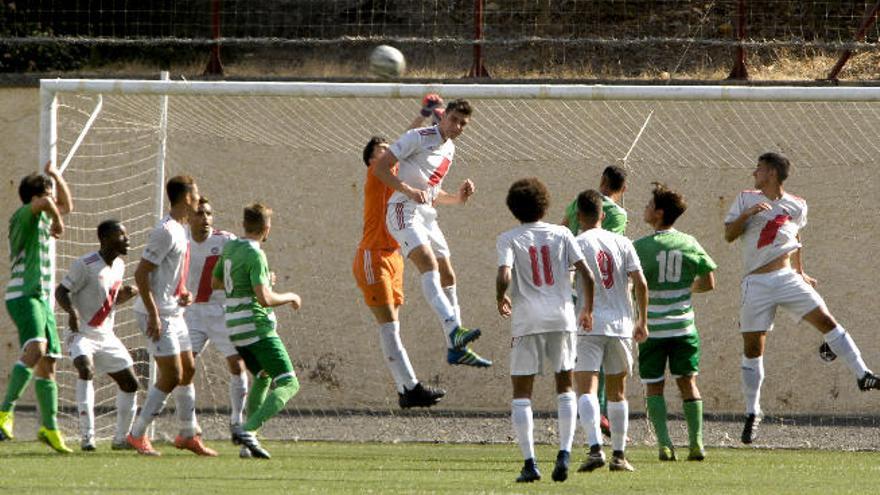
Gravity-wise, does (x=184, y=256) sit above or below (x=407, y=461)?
above

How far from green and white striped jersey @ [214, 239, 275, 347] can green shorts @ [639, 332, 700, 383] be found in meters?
2.62

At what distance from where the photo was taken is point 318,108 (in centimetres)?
1574

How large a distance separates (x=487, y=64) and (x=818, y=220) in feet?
14.9

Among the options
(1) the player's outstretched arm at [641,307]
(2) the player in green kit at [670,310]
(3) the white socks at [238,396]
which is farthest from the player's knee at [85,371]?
(1) the player's outstretched arm at [641,307]

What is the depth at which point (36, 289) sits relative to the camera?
11.3 metres

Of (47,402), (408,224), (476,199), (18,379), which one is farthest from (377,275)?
(476,199)

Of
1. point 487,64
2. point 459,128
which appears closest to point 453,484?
point 459,128

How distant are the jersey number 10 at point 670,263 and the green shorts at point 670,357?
0.42m

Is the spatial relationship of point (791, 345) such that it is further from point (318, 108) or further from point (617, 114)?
point (318, 108)

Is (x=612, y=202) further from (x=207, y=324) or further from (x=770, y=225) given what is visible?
(x=207, y=324)

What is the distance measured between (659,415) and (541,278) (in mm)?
2160

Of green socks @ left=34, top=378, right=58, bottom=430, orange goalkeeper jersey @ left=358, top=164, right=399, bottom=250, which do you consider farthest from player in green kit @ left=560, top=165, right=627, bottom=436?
green socks @ left=34, top=378, right=58, bottom=430

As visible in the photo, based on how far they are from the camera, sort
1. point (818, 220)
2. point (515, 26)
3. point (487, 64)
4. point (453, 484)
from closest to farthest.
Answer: point (453, 484)
point (818, 220)
point (487, 64)
point (515, 26)

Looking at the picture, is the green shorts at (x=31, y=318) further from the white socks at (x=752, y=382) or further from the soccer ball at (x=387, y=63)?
the white socks at (x=752, y=382)
